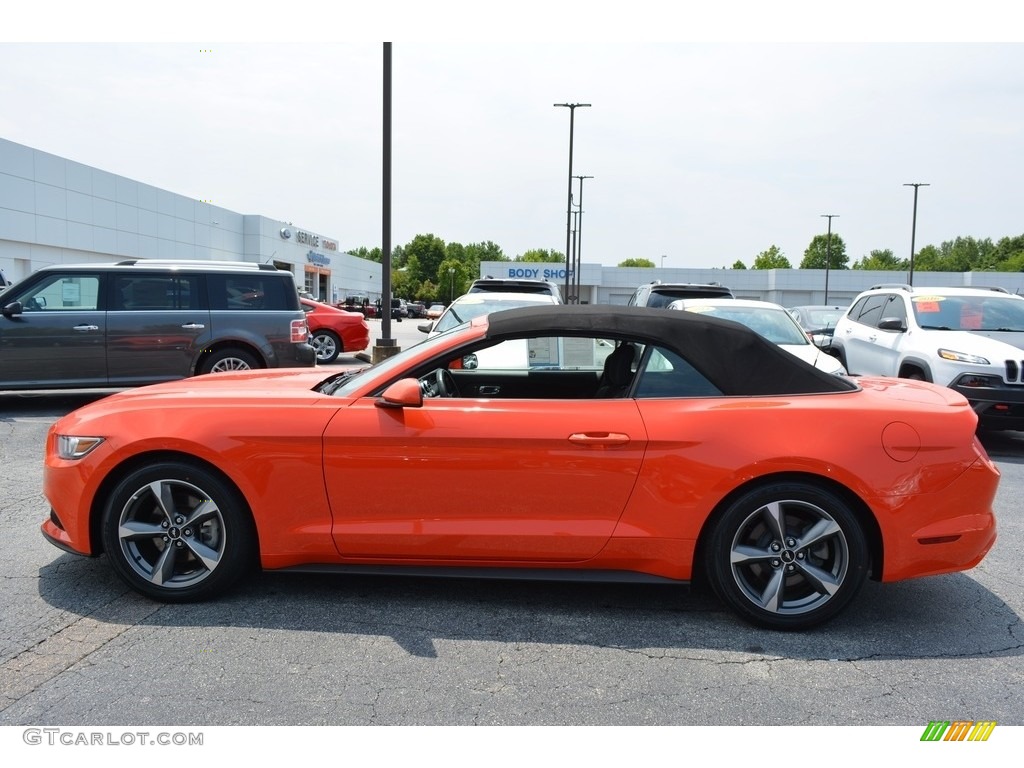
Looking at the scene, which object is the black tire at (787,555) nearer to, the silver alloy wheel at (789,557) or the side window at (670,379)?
the silver alloy wheel at (789,557)

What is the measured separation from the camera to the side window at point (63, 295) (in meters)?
9.23

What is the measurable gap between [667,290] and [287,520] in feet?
37.3

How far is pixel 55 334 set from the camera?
9.20 metres

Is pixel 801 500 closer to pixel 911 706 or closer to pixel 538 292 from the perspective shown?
pixel 911 706

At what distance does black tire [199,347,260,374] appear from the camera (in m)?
9.83

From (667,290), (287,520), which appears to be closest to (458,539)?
(287,520)

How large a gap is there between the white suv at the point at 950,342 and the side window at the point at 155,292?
8.71 metres

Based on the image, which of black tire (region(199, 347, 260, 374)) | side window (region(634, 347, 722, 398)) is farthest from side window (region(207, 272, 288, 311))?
side window (region(634, 347, 722, 398))

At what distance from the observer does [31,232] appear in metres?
32.2

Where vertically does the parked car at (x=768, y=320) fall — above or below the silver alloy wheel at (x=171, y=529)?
above

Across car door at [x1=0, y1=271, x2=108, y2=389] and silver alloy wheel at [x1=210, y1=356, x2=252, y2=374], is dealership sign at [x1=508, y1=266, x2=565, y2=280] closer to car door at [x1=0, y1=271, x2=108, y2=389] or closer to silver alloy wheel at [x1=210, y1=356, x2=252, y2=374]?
silver alloy wheel at [x1=210, y1=356, x2=252, y2=374]

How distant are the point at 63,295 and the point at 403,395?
307 inches

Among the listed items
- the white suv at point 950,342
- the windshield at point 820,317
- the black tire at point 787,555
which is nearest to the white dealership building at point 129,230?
the windshield at point 820,317

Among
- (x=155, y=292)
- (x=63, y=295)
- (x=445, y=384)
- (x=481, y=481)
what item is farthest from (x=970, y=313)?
(x=63, y=295)
